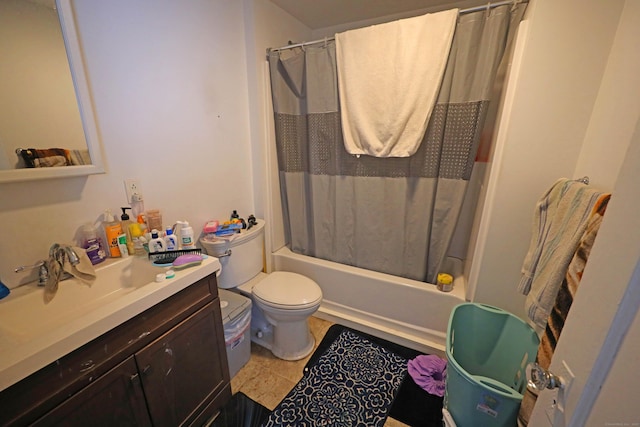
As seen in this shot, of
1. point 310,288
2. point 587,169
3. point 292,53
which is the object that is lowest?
point 310,288

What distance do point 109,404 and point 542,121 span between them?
6.60ft

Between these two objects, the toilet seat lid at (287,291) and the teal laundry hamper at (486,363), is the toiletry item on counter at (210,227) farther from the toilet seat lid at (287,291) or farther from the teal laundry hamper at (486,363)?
the teal laundry hamper at (486,363)

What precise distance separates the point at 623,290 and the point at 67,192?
1620mm

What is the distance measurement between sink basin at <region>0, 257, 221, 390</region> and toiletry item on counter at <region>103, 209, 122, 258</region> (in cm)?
4

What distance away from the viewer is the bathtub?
1.66 m

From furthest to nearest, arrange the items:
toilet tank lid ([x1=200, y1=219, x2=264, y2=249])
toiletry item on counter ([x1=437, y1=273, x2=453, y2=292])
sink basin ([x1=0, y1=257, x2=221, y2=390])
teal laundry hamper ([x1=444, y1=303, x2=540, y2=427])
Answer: toiletry item on counter ([x1=437, y1=273, x2=453, y2=292]), toilet tank lid ([x1=200, y1=219, x2=264, y2=249]), teal laundry hamper ([x1=444, y1=303, x2=540, y2=427]), sink basin ([x1=0, y1=257, x2=221, y2=390])

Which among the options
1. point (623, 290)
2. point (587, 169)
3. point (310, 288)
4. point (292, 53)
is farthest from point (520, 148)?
point (292, 53)

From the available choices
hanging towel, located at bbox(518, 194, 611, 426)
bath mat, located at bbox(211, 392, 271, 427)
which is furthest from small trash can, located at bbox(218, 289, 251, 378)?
hanging towel, located at bbox(518, 194, 611, 426)

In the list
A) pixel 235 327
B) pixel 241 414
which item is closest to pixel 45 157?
pixel 235 327

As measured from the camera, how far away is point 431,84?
1.41m

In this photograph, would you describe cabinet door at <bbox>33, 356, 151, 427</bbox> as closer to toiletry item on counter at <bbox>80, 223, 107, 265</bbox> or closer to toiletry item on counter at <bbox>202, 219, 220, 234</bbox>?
toiletry item on counter at <bbox>80, 223, 107, 265</bbox>

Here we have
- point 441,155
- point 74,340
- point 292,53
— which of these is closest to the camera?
point 74,340

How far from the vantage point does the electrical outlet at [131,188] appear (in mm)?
1202

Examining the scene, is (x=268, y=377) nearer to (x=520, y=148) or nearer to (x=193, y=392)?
(x=193, y=392)
